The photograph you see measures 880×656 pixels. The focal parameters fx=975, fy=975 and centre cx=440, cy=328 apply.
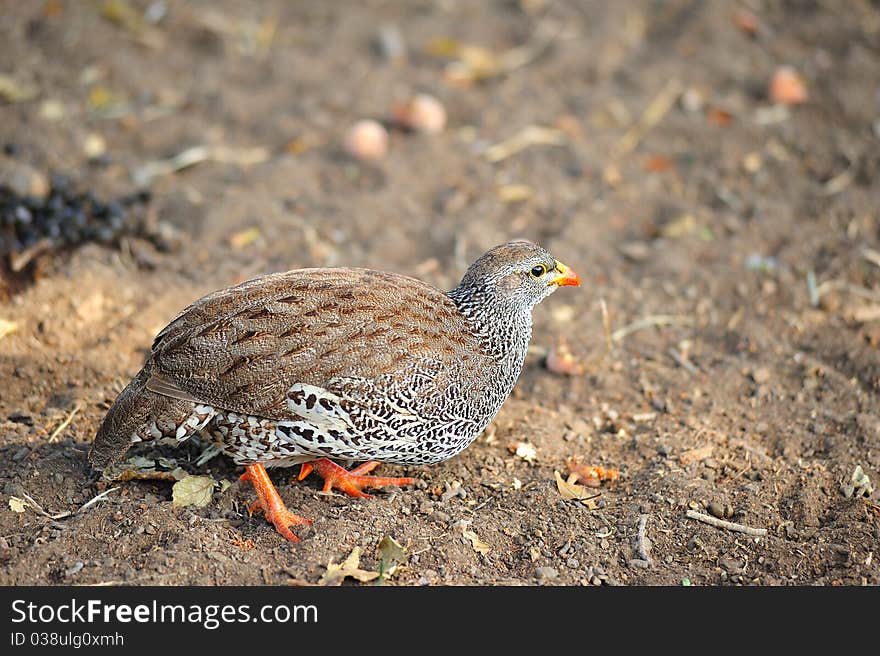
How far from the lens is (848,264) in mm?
7703

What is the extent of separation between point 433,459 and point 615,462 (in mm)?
1206

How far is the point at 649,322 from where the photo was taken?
721cm

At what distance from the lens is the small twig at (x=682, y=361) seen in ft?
22.1

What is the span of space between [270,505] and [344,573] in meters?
0.65

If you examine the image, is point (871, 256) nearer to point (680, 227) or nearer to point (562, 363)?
point (680, 227)

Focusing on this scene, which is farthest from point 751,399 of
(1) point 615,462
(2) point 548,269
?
(2) point 548,269

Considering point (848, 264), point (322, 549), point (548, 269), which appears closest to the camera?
point (322, 549)

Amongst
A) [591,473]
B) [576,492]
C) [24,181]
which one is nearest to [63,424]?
[24,181]

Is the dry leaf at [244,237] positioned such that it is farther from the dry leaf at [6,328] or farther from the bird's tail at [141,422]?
the bird's tail at [141,422]

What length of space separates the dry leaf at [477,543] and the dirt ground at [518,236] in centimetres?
1

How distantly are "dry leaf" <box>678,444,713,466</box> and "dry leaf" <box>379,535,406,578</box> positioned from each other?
1891 mm

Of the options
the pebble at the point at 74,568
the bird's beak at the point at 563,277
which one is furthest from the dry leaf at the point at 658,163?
the pebble at the point at 74,568

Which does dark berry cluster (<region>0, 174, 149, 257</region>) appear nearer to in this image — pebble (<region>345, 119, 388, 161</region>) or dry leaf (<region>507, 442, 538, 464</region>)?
pebble (<region>345, 119, 388, 161</region>)

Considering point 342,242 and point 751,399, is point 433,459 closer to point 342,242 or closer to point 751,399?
point 751,399
